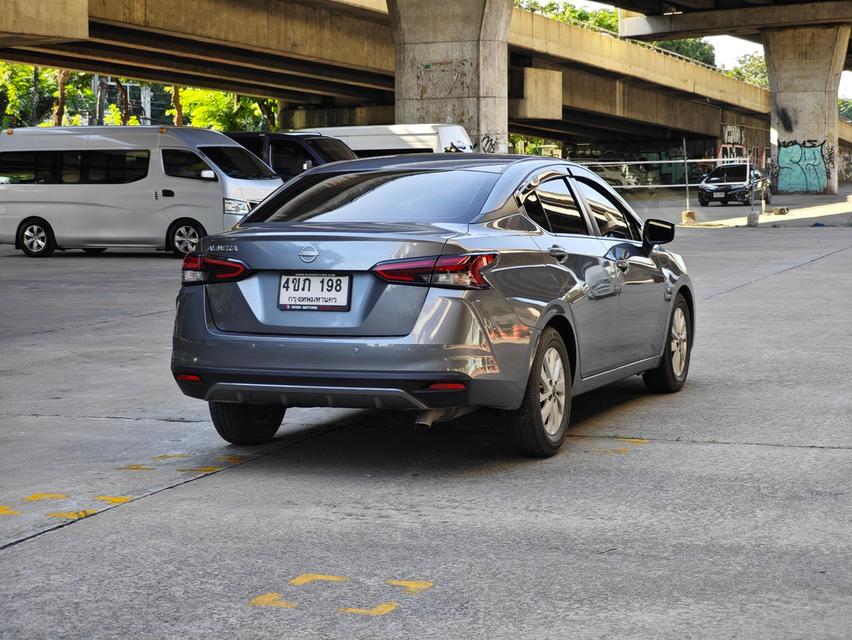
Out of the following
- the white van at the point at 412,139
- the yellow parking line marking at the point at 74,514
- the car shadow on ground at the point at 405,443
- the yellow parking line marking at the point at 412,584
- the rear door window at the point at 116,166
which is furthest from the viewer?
the white van at the point at 412,139

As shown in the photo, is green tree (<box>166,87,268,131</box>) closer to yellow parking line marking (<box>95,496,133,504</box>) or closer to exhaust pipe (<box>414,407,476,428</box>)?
exhaust pipe (<box>414,407,476,428</box>)

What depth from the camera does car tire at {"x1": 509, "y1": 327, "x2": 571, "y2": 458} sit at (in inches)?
259

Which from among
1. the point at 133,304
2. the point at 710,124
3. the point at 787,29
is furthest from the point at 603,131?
the point at 133,304

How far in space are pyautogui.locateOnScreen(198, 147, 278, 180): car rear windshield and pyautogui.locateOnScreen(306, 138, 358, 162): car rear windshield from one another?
7.18ft

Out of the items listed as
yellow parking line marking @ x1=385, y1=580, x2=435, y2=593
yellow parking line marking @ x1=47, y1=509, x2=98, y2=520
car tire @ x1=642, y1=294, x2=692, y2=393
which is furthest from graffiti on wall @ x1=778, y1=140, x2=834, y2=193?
yellow parking line marking @ x1=385, y1=580, x2=435, y2=593

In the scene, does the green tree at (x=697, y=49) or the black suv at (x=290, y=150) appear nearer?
the black suv at (x=290, y=150)

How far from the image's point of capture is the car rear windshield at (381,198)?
6730mm

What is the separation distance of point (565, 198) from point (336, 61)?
34.3 m

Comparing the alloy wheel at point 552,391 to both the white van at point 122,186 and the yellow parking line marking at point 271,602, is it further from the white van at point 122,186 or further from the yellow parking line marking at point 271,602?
the white van at point 122,186

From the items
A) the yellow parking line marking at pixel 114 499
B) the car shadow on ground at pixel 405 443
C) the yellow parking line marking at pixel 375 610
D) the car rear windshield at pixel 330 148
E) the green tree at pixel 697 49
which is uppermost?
the green tree at pixel 697 49

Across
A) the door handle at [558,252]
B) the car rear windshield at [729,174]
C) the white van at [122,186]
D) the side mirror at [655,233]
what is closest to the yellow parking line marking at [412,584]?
the door handle at [558,252]

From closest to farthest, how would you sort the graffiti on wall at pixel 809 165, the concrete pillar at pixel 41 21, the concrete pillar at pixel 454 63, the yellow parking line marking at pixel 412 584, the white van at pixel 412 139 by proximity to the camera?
the yellow parking line marking at pixel 412 584 < the concrete pillar at pixel 41 21 < the white van at pixel 412 139 < the concrete pillar at pixel 454 63 < the graffiti on wall at pixel 809 165

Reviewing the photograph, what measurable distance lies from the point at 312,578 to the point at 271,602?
0.29 metres

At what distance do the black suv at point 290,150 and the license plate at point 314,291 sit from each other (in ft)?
63.5
